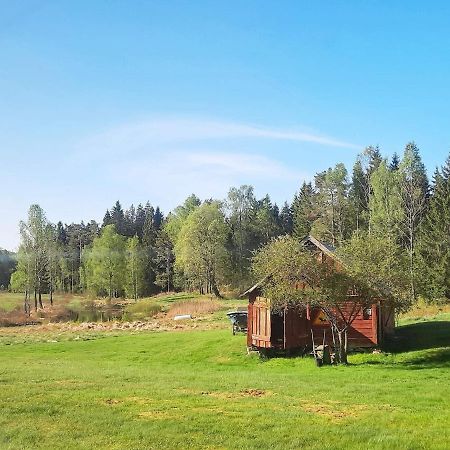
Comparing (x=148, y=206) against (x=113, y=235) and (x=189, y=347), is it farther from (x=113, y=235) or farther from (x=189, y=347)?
(x=189, y=347)

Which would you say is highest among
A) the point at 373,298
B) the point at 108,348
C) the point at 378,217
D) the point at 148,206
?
the point at 148,206

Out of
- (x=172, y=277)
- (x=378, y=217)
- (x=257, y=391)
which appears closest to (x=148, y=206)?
(x=172, y=277)

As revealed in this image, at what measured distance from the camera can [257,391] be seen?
58.2ft

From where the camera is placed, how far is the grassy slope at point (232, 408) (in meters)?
11.5

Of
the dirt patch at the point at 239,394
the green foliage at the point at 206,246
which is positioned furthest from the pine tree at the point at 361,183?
the dirt patch at the point at 239,394

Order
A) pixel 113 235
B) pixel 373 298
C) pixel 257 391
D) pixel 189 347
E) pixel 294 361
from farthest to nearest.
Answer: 1. pixel 113 235
2. pixel 189 347
3. pixel 294 361
4. pixel 373 298
5. pixel 257 391

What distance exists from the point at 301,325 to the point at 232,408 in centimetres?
1947

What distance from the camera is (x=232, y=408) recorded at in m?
14.5

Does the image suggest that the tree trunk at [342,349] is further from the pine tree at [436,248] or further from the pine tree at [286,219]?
the pine tree at [286,219]

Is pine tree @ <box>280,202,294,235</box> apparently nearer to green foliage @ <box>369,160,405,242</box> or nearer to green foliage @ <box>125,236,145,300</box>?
green foliage @ <box>125,236,145,300</box>

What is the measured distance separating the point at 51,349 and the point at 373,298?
2274 centimetres

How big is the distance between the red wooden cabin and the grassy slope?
15.4ft

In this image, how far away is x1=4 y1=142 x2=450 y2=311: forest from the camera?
2340 inches

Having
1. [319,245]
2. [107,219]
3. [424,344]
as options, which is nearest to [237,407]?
[319,245]
